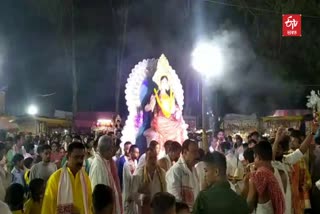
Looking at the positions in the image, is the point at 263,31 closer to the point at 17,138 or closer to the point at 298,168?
the point at 17,138

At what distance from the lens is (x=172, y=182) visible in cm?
796

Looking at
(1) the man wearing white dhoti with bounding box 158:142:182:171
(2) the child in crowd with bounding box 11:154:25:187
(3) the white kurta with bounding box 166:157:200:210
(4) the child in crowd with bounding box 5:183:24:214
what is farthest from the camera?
(2) the child in crowd with bounding box 11:154:25:187

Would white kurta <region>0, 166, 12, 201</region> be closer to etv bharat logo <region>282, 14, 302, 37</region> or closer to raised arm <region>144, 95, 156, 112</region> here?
raised arm <region>144, 95, 156, 112</region>

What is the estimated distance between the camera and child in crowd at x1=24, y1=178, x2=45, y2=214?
265 inches

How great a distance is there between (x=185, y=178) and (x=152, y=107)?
22.2ft

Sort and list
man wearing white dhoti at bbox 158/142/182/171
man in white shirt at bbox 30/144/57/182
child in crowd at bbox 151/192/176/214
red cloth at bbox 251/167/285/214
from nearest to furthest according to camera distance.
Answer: child in crowd at bbox 151/192/176/214 → red cloth at bbox 251/167/285/214 → man wearing white dhoti at bbox 158/142/182/171 → man in white shirt at bbox 30/144/57/182

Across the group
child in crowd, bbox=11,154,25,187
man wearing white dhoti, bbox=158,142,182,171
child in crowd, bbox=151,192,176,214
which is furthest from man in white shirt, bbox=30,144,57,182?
child in crowd, bbox=151,192,176,214

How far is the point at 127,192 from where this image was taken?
8836 millimetres

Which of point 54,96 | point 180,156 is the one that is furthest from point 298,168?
point 54,96

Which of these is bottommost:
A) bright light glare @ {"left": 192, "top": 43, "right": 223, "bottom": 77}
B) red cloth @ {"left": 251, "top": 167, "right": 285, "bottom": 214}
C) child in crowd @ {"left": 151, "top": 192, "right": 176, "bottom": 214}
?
red cloth @ {"left": 251, "top": 167, "right": 285, "bottom": 214}

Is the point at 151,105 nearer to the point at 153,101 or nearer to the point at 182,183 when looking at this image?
the point at 153,101

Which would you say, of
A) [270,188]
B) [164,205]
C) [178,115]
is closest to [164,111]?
[178,115]

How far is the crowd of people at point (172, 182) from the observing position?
503cm

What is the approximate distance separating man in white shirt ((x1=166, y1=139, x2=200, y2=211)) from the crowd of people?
2cm
